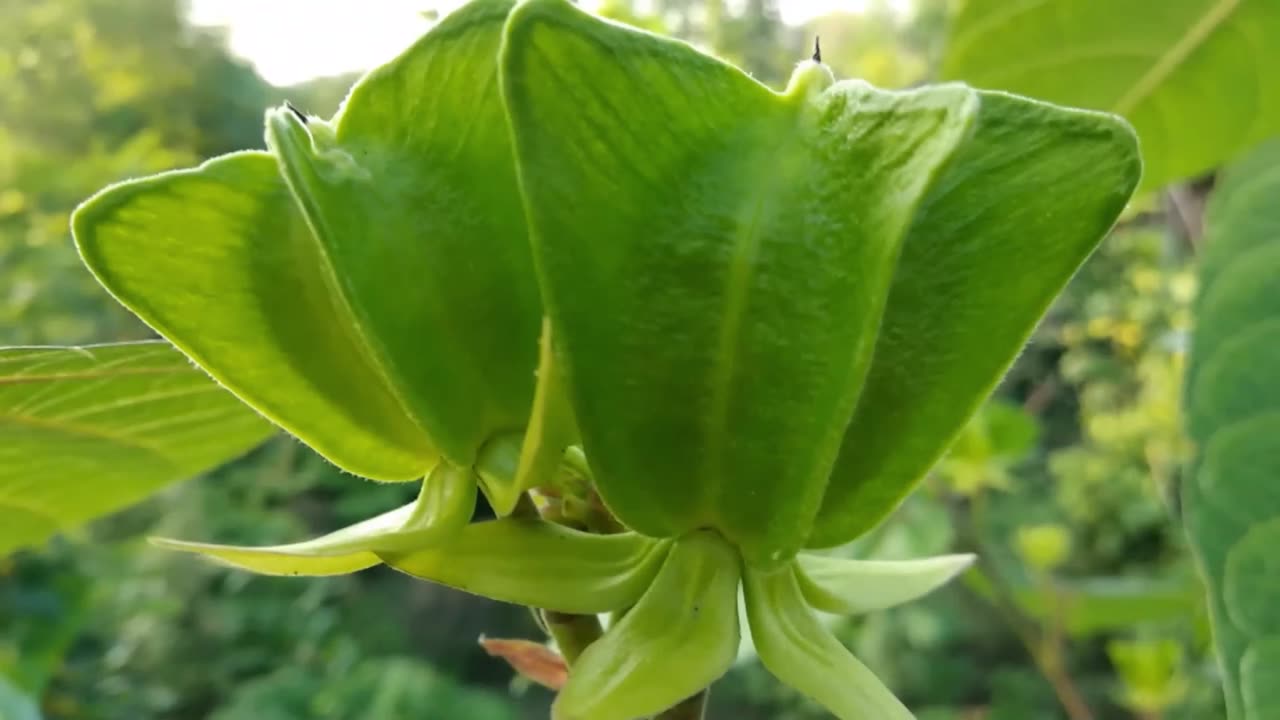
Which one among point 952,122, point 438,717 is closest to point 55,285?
point 438,717

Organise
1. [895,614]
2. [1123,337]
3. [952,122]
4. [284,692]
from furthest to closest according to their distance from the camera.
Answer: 1. [1123,337]
2. [895,614]
3. [284,692]
4. [952,122]

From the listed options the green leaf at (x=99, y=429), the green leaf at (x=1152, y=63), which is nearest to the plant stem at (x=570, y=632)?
the green leaf at (x=99, y=429)

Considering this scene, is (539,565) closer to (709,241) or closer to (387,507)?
(709,241)

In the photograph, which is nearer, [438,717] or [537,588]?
[537,588]

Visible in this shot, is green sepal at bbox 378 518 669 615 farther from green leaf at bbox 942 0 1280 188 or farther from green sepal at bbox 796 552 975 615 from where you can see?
green leaf at bbox 942 0 1280 188

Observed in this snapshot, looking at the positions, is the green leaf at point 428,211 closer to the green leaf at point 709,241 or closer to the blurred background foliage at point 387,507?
the green leaf at point 709,241

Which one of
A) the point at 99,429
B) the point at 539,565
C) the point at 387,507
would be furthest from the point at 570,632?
the point at 387,507

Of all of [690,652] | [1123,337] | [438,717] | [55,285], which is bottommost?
[438,717]

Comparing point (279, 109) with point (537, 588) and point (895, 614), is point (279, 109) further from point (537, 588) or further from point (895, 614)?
point (895, 614)
